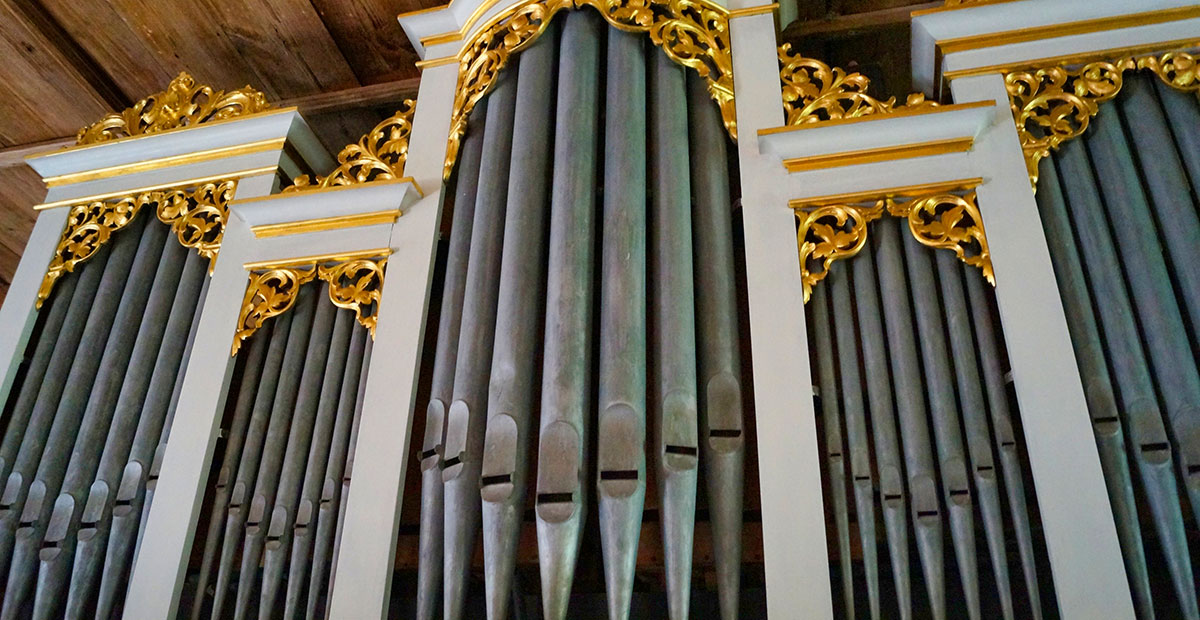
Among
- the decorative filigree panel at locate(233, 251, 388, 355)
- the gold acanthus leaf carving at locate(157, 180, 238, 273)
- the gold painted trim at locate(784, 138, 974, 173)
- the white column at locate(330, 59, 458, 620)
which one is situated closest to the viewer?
the white column at locate(330, 59, 458, 620)

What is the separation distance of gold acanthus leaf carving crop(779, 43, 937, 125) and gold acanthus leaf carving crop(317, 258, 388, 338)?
4.68 ft

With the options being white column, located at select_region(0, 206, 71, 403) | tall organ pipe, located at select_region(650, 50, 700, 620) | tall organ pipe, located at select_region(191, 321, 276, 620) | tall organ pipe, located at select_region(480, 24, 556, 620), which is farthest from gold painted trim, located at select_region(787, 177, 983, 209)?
white column, located at select_region(0, 206, 71, 403)

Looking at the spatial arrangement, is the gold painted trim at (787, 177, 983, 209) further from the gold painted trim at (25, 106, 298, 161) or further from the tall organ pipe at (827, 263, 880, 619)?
the gold painted trim at (25, 106, 298, 161)

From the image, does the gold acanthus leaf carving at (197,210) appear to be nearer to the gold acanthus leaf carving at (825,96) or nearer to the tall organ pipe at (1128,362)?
the gold acanthus leaf carving at (825,96)

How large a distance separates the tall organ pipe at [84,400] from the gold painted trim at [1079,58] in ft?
9.55

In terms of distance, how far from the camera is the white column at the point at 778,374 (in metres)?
2.22

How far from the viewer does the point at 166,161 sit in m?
3.77

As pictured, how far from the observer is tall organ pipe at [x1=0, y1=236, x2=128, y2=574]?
303 centimetres

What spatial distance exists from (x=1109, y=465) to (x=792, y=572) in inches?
32.0

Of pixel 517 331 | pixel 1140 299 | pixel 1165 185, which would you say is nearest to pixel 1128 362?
pixel 1140 299

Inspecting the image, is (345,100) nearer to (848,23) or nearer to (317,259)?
(317,259)

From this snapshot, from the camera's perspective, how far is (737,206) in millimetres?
3035

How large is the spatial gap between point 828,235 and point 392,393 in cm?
134

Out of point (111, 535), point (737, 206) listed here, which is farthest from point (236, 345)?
point (737, 206)
